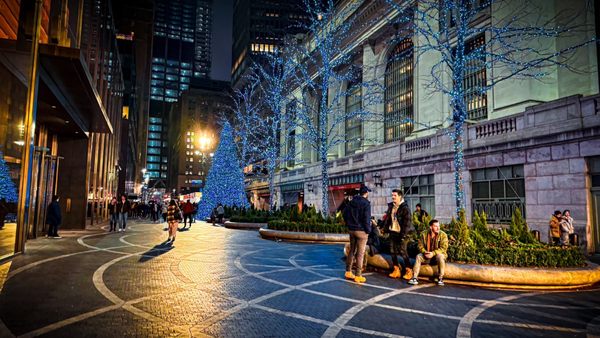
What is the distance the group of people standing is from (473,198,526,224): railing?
33.2ft

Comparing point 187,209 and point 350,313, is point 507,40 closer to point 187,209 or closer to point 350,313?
point 350,313

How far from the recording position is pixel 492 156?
1775cm

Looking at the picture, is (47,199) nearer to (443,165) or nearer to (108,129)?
(108,129)

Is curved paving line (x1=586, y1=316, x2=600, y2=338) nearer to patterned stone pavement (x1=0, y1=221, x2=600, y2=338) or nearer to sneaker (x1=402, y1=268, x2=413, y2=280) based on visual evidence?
patterned stone pavement (x1=0, y1=221, x2=600, y2=338)

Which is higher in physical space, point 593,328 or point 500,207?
point 500,207

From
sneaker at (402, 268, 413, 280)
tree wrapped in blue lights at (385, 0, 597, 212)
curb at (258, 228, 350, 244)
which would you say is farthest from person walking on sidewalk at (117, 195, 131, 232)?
sneaker at (402, 268, 413, 280)

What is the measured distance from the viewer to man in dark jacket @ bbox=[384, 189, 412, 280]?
8.71 m

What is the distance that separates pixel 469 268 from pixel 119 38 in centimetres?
5739

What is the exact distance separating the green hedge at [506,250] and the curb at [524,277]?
29 cm

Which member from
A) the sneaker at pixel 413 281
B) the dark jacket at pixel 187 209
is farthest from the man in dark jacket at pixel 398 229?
the dark jacket at pixel 187 209

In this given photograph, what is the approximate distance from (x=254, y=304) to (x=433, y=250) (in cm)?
432

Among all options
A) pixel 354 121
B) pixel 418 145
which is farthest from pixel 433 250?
pixel 354 121

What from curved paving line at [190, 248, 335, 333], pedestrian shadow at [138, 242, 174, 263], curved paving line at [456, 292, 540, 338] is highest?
pedestrian shadow at [138, 242, 174, 263]

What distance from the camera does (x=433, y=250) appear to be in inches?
333
